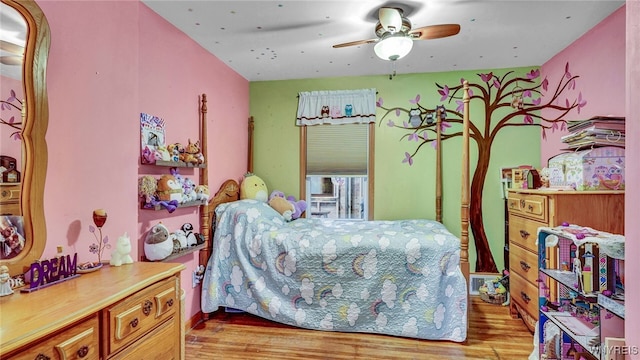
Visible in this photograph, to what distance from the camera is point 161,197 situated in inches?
90.4

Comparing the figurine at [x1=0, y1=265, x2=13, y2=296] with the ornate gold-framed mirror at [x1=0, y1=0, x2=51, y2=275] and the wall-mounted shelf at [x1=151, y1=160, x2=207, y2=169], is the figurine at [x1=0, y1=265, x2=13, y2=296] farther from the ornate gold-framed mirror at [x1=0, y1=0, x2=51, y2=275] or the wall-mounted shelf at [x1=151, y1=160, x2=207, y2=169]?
the wall-mounted shelf at [x1=151, y1=160, x2=207, y2=169]

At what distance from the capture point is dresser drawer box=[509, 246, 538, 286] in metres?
2.51

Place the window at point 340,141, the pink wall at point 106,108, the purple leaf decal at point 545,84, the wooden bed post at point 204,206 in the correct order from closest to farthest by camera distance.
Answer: the pink wall at point 106,108, the wooden bed post at point 204,206, the purple leaf decal at point 545,84, the window at point 340,141

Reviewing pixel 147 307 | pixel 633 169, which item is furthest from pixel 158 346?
pixel 633 169

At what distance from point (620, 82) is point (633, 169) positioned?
1817mm

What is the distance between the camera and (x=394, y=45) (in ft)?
7.52

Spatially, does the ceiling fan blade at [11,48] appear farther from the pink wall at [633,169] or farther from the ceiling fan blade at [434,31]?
the pink wall at [633,169]

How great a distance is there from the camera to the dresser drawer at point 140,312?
1.21 metres

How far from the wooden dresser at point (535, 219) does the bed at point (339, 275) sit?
0.50 m

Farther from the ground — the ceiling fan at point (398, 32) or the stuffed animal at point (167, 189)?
the ceiling fan at point (398, 32)

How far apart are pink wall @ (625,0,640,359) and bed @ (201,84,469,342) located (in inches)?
52.9

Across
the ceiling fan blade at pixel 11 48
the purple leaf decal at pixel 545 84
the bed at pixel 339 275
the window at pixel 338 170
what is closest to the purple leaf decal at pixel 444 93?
the window at pixel 338 170

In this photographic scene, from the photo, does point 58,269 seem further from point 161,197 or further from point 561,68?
point 561,68

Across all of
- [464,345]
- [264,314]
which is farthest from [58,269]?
[464,345]
